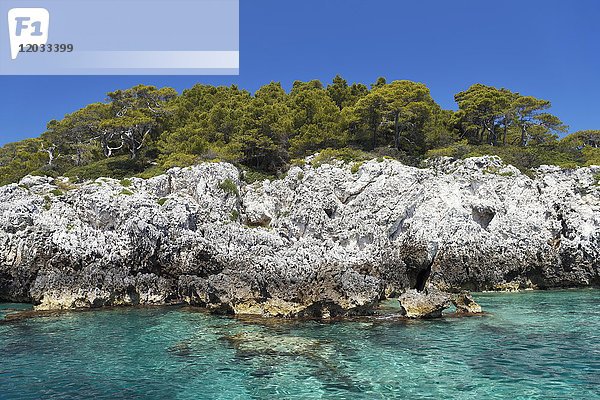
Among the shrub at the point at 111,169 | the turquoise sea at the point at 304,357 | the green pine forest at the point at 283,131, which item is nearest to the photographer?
the turquoise sea at the point at 304,357

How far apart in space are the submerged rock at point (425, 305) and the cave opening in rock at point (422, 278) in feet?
28.4

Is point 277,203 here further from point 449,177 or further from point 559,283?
point 559,283

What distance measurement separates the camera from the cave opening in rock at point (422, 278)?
3120cm

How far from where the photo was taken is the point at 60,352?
16.9 m

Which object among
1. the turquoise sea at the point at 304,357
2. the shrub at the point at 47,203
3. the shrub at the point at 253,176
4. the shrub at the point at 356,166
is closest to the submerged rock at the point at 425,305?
the turquoise sea at the point at 304,357

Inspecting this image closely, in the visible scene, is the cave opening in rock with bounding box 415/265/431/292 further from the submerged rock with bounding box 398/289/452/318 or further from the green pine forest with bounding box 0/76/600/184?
the green pine forest with bounding box 0/76/600/184

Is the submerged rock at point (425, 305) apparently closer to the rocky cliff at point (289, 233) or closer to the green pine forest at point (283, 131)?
the rocky cliff at point (289, 233)

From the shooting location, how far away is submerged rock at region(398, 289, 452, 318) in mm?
21891

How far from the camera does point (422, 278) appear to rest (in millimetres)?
31609

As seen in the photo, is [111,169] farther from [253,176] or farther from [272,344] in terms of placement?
[272,344]

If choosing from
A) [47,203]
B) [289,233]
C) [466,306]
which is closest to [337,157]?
[289,233]

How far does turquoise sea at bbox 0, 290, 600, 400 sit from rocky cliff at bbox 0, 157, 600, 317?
4.83 meters

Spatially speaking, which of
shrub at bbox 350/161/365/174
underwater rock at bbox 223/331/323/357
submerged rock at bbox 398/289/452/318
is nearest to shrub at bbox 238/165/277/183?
shrub at bbox 350/161/365/174

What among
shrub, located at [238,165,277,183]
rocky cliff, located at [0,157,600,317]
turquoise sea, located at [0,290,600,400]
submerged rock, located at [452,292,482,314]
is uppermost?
shrub, located at [238,165,277,183]
